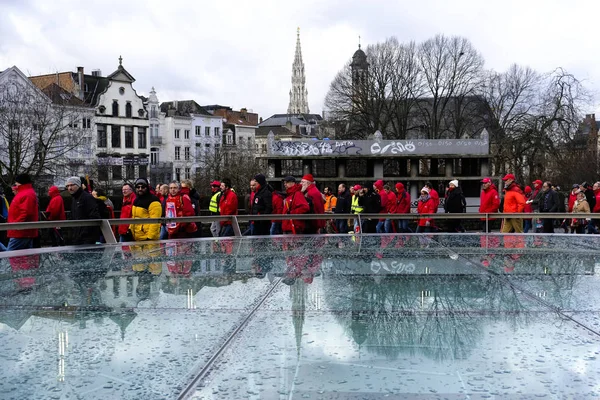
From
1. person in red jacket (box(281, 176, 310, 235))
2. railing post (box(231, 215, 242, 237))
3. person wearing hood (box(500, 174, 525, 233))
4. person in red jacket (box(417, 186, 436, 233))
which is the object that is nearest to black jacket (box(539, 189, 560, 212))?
person wearing hood (box(500, 174, 525, 233))

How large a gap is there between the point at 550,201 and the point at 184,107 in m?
86.2

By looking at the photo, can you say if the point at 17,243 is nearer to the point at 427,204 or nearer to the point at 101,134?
the point at 427,204

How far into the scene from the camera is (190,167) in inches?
3455

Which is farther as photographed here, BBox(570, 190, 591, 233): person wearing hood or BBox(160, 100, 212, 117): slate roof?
BBox(160, 100, 212, 117): slate roof

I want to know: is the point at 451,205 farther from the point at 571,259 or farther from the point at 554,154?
the point at 554,154

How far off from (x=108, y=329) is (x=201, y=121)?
312 ft

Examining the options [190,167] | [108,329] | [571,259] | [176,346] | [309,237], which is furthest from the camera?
[190,167]

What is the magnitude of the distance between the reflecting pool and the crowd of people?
1991 millimetres

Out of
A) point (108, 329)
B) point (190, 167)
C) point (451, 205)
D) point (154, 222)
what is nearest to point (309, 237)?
point (154, 222)

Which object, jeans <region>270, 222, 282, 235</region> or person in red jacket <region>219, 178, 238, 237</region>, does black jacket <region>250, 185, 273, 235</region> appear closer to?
person in red jacket <region>219, 178, 238, 237</region>

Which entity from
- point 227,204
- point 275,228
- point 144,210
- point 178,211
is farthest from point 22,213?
point 275,228

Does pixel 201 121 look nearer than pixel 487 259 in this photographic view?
No

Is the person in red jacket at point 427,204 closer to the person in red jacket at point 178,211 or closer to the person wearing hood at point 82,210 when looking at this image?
the person in red jacket at point 178,211

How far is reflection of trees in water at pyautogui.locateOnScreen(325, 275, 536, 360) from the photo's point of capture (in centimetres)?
460
